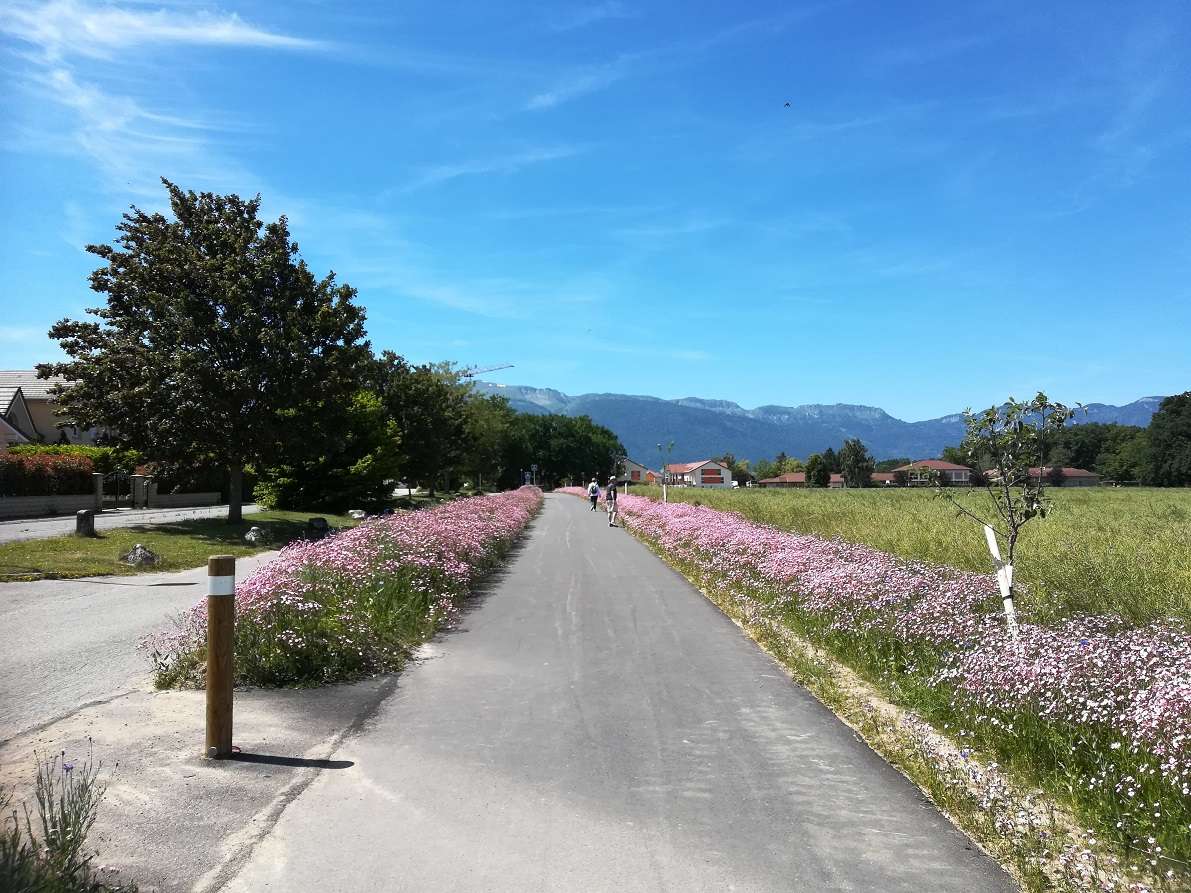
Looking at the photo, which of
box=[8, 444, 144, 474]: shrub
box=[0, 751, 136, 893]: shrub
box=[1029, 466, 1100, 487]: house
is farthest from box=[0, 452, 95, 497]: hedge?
box=[1029, 466, 1100, 487]: house

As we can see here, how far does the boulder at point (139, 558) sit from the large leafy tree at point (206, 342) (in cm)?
771

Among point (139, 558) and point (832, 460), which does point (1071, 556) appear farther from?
point (832, 460)

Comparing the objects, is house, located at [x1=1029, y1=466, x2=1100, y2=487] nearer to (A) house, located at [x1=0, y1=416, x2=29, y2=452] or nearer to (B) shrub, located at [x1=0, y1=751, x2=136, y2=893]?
(A) house, located at [x1=0, y1=416, x2=29, y2=452]

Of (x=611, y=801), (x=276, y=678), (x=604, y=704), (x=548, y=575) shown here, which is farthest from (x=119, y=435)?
(x=611, y=801)

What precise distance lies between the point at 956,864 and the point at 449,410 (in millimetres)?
52042

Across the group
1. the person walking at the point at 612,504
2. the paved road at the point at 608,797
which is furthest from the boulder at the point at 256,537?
the paved road at the point at 608,797

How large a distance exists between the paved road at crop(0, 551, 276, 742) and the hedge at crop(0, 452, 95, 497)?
58.1ft

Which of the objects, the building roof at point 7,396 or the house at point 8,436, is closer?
the house at point 8,436

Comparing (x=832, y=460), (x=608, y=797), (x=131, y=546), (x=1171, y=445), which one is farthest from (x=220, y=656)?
(x=832, y=460)

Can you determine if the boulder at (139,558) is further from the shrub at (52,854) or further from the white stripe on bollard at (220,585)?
the shrub at (52,854)

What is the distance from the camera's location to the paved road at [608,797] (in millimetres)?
3562

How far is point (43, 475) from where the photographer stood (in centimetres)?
3025

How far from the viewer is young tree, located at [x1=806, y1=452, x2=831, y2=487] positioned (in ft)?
527

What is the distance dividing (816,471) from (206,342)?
14932cm
